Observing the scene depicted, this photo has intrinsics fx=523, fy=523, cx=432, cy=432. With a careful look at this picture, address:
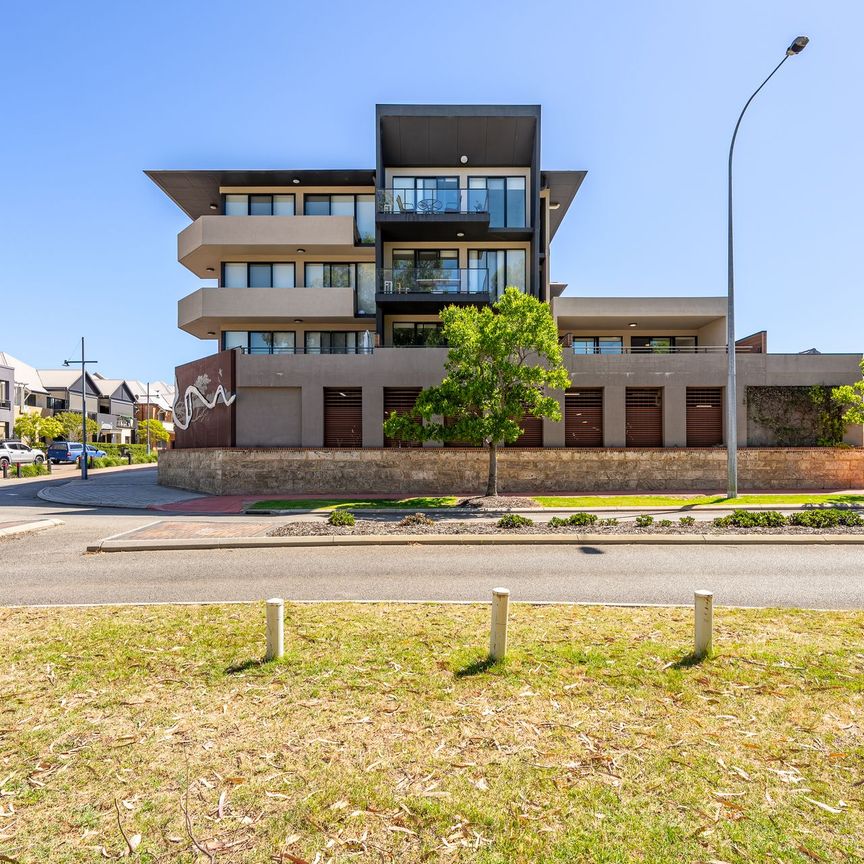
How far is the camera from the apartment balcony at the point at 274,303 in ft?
90.9

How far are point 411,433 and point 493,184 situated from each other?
16.4 metres

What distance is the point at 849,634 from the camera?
609 cm

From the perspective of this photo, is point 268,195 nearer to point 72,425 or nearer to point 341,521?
point 341,521

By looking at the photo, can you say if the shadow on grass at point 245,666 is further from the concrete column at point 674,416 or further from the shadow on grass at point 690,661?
the concrete column at point 674,416

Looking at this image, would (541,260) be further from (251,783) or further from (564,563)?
(251,783)

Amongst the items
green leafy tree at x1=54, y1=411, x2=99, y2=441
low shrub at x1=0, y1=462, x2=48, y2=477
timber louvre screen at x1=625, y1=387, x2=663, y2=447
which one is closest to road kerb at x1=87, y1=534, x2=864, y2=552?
timber louvre screen at x1=625, y1=387, x2=663, y2=447

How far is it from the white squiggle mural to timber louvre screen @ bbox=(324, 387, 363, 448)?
4458 millimetres

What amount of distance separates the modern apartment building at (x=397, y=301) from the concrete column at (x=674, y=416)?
67 mm

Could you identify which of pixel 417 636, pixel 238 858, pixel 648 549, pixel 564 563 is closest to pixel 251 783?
pixel 238 858

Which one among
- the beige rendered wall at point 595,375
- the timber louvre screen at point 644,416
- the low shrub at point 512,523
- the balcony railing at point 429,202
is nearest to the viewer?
the low shrub at point 512,523

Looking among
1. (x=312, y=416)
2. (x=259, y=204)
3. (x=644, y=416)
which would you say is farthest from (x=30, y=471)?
(x=644, y=416)

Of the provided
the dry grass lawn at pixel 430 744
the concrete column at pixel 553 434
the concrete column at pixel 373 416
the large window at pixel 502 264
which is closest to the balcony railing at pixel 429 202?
the large window at pixel 502 264

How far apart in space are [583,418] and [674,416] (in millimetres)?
4257

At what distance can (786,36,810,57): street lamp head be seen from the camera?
15.9 m
